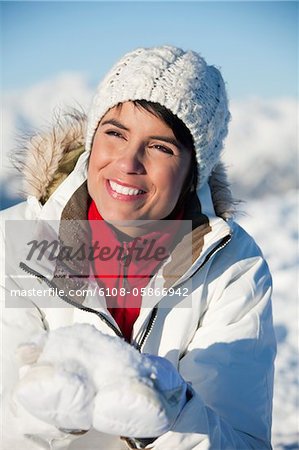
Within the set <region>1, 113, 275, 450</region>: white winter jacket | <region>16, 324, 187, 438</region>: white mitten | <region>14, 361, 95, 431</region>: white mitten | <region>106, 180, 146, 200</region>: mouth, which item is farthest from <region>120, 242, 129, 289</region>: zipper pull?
<region>14, 361, 95, 431</region>: white mitten

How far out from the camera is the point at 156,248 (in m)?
2.08

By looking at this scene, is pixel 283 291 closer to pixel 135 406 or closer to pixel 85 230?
pixel 85 230

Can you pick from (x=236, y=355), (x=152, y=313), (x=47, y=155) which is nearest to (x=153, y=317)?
(x=152, y=313)

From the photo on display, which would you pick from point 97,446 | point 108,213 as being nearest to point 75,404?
point 97,446

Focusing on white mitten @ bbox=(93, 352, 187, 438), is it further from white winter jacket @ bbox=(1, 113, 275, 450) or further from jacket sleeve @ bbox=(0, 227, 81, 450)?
white winter jacket @ bbox=(1, 113, 275, 450)

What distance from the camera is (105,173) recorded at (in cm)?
194

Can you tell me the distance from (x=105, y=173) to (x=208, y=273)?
41cm

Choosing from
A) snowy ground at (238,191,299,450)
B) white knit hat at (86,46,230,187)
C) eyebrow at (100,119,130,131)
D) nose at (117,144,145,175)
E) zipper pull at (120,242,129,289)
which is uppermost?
white knit hat at (86,46,230,187)

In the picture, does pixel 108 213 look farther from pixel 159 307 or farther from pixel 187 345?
pixel 187 345

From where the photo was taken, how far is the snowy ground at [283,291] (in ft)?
10.4

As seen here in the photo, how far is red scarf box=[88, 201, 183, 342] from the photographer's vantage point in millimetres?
1985

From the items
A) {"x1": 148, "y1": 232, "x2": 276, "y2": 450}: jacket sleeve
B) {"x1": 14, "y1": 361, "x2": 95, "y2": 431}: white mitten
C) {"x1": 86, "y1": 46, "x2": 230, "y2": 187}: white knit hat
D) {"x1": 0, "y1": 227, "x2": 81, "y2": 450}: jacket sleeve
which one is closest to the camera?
{"x1": 14, "y1": 361, "x2": 95, "y2": 431}: white mitten

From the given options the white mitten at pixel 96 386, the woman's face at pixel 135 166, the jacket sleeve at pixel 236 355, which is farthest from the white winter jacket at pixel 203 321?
the white mitten at pixel 96 386

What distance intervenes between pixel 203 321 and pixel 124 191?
424 mm
